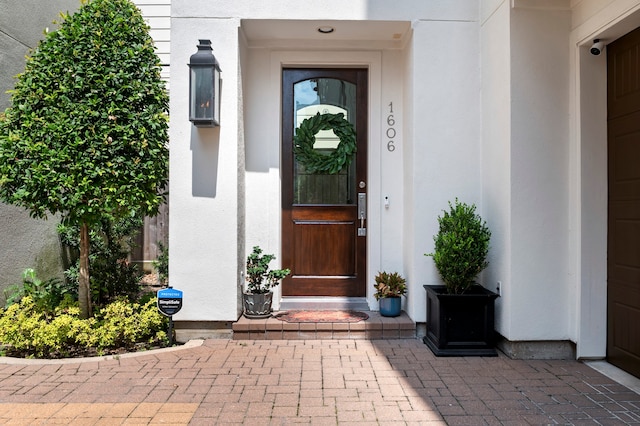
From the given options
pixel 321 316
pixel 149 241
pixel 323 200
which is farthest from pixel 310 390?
pixel 149 241

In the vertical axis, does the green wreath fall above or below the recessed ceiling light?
below

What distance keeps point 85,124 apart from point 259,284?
191cm

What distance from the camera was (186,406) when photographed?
2.66 m

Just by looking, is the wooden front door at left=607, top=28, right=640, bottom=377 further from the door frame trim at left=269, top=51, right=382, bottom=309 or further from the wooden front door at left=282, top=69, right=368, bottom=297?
the wooden front door at left=282, top=69, right=368, bottom=297

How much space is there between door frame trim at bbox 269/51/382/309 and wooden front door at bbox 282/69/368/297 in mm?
93

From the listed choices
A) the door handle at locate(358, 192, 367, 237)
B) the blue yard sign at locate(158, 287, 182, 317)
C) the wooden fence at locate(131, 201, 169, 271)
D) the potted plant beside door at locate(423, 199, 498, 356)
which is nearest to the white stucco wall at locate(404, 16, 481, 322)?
the potted plant beside door at locate(423, 199, 498, 356)

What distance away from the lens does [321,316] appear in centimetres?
420

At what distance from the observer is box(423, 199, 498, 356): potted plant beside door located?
141 inches

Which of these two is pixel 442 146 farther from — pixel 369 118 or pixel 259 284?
pixel 259 284

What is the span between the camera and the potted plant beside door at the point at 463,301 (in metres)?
3.57

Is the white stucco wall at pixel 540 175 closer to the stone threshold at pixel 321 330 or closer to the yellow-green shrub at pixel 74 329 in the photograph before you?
the stone threshold at pixel 321 330

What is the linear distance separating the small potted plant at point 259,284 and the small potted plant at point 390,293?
0.84m

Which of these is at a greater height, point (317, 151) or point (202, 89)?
point (202, 89)

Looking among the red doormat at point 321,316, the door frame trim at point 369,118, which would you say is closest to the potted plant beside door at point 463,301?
the red doormat at point 321,316
